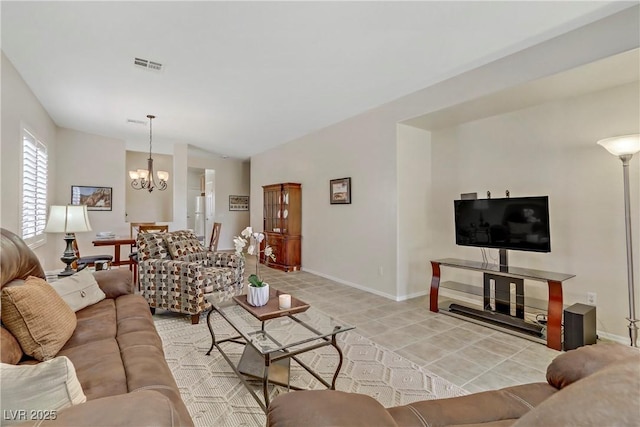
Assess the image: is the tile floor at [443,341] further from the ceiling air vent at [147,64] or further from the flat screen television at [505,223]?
the ceiling air vent at [147,64]

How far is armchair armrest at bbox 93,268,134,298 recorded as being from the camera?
2504 millimetres

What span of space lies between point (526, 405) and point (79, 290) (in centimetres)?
275

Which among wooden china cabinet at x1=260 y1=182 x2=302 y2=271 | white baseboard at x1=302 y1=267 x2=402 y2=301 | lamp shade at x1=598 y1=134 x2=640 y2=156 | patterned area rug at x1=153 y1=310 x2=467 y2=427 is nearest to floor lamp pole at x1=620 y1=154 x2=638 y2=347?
lamp shade at x1=598 y1=134 x2=640 y2=156

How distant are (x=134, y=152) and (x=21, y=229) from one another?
4668 mm

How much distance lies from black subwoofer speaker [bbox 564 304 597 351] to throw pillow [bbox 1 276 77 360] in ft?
12.0

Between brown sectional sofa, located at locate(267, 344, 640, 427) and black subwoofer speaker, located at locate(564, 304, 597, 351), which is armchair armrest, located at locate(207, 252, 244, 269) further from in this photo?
black subwoofer speaker, located at locate(564, 304, 597, 351)

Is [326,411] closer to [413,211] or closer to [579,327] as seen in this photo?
[579,327]

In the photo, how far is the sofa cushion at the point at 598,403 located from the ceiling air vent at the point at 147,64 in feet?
12.4

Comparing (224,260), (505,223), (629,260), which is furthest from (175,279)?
(629,260)

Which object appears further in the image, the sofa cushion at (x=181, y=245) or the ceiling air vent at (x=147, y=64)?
the sofa cushion at (x=181, y=245)

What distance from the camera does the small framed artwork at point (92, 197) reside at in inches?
231

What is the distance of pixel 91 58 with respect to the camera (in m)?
2.97

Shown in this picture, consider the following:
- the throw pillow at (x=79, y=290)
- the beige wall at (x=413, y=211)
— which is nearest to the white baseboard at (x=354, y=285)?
the beige wall at (x=413, y=211)

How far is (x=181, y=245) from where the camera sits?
153 inches
